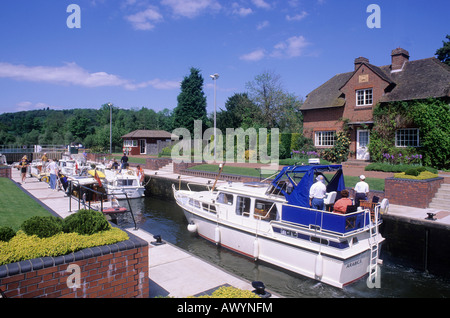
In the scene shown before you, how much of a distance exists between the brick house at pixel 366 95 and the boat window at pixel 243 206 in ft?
62.4

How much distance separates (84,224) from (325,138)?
95.7 ft

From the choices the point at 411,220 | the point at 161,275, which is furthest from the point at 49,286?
the point at 411,220

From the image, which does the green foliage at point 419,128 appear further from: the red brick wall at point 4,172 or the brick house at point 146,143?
the brick house at point 146,143

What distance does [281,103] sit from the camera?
44.0 metres

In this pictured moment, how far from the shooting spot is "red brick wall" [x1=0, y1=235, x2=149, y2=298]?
4777 mm

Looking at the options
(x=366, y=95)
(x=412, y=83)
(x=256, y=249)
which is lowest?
(x=256, y=249)

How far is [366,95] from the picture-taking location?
28.7 m

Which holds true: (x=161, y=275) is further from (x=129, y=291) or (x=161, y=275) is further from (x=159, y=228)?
(x=159, y=228)

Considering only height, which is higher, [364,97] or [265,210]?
[364,97]

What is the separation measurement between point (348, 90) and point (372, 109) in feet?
10.1

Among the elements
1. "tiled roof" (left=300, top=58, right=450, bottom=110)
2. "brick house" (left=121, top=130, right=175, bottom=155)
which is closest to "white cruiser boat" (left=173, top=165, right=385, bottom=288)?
"tiled roof" (left=300, top=58, right=450, bottom=110)

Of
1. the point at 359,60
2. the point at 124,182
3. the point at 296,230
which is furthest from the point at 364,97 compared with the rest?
the point at 124,182

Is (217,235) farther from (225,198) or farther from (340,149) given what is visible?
(340,149)

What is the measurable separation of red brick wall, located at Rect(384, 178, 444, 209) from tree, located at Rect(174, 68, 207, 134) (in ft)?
140
